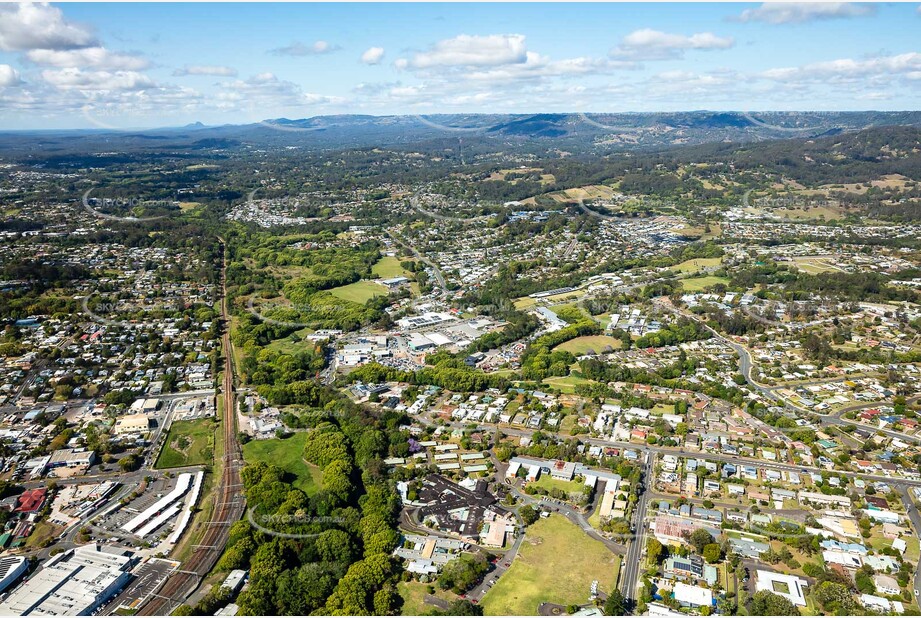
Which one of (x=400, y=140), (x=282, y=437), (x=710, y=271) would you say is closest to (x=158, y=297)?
(x=282, y=437)

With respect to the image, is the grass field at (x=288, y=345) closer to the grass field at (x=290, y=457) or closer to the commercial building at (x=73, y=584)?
the grass field at (x=290, y=457)

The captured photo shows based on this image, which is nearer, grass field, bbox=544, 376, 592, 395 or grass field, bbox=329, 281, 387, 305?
grass field, bbox=544, 376, 592, 395

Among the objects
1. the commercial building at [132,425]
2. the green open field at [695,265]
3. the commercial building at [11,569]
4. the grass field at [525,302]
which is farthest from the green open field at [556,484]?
the green open field at [695,265]

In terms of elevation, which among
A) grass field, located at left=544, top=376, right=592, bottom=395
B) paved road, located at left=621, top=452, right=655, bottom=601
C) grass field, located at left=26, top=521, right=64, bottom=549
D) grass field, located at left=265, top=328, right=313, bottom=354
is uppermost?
grass field, located at left=26, top=521, right=64, bottom=549

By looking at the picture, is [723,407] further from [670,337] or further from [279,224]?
[279,224]

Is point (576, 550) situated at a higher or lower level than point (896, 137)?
lower

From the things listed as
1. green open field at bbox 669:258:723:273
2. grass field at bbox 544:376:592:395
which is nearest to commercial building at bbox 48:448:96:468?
grass field at bbox 544:376:592:395

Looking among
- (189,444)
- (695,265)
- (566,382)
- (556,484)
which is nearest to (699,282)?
(695,265)

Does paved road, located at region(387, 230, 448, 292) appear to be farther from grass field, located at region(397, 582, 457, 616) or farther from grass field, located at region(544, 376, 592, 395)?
grass field, located at region(397, 582, 457, 616)
